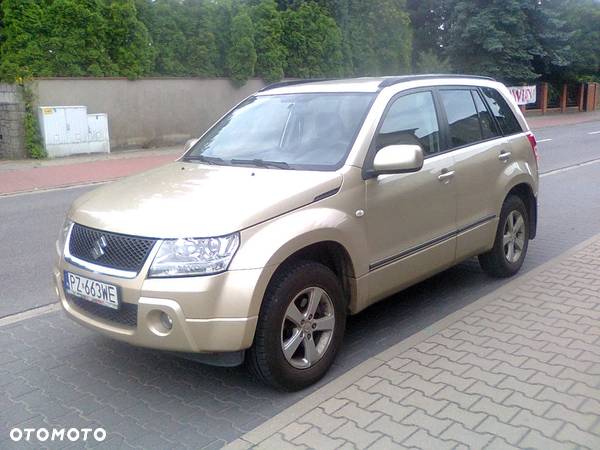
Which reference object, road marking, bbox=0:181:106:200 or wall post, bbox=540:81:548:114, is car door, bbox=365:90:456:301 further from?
wall post, bbox=540:81:548:114

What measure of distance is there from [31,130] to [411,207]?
49.7 ft

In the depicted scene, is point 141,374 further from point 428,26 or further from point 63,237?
point 428,26

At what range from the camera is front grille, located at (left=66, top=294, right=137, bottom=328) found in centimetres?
359

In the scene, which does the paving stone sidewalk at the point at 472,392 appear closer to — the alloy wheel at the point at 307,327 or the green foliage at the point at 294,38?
the alloy wheel at the point at 307,327

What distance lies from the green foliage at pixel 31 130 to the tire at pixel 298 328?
1528 cm

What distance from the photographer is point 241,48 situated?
2244 centimetres

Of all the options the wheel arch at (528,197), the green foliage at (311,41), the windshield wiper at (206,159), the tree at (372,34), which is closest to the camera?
the windshield wiper at (206,159)

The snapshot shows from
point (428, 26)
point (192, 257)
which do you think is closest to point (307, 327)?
point (192, 257)

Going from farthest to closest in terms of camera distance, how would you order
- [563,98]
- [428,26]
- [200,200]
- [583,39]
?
[428,26] < [563,98] < [583,39] < [200,200]

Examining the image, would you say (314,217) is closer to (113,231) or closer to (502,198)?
(113,231)

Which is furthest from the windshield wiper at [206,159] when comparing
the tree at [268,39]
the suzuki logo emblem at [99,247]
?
the tree at [268,39]

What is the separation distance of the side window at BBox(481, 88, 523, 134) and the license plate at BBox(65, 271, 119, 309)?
382 centimetres

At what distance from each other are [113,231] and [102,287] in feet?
1.04

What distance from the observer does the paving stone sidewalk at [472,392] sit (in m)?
3.32
